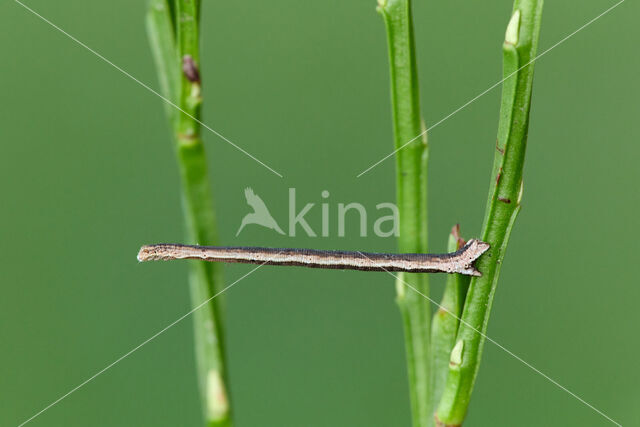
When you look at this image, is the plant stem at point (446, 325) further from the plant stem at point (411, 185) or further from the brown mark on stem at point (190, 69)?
the brown mark on stem at point (190, 69)

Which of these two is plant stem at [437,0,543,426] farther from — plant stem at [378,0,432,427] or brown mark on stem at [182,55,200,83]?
brown mark on stem at [182,55,200,83]

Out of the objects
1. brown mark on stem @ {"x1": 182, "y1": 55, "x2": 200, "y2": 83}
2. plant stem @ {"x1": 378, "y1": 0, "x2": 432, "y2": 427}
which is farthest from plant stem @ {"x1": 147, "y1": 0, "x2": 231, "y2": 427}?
plant stem @ {"x1": 378, "y1": 0, "x2": 432, "y2": 427}

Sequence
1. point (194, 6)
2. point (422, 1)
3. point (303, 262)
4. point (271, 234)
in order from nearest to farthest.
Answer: point (194, 6) → point (303, 262) → point (271, 234) → point (422, 1)

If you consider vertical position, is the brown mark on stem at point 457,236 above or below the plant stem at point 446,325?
above

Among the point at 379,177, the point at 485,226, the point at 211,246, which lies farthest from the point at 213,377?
the point at 379,177

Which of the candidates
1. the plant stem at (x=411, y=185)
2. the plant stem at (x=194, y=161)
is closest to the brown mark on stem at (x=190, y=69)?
the plant stem at (x=194, y=161)

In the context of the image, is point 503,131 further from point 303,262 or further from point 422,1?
point 422,1

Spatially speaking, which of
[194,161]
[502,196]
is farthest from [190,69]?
[502,196]
